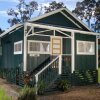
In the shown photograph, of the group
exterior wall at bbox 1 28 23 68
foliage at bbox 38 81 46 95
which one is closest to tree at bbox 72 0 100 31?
exterior wall at bbox 1 28 23 68

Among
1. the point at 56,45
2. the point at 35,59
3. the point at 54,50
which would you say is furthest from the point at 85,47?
the point at 35,59

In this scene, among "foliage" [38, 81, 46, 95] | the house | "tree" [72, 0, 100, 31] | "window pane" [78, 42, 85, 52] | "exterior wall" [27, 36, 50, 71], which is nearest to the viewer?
"foliage" [38, 81, 46, 95]

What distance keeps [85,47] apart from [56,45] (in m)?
2.08

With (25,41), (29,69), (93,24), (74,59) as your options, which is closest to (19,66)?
(29,69)

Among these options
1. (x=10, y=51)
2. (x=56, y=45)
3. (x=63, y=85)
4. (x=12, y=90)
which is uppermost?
(x=56, y=45)

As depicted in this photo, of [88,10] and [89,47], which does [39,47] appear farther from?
[88,10]

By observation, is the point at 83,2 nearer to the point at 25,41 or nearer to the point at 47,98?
the point at 25,41

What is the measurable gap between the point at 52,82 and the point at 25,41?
2967mm

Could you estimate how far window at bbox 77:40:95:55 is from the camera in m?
19.0

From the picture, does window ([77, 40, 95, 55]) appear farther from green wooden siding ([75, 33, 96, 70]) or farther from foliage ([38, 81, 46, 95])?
foliage ([38, 81, 46, 95])

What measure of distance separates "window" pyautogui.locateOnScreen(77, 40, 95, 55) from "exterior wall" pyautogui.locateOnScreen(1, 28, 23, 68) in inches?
155

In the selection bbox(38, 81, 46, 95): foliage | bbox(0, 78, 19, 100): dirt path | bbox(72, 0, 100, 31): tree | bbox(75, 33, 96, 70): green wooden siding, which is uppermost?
bbox(72, 0, 100, 31): tree

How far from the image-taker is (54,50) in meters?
19.0

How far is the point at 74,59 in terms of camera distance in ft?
58.2
